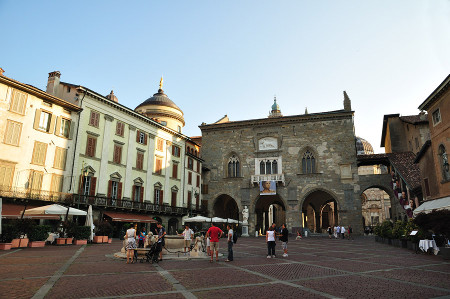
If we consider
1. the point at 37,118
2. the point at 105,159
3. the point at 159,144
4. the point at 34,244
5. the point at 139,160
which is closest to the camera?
the point at 34,244

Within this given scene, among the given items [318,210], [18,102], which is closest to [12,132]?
[18,102]

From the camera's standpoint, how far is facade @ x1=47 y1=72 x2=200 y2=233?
→ 2584 cm

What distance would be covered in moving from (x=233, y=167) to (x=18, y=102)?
25220mm

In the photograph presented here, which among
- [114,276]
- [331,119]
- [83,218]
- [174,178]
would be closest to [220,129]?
[174,178]

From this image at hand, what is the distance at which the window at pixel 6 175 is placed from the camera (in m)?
20.2

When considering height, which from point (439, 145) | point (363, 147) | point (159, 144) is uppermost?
point (363, 147)

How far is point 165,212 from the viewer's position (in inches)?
1281

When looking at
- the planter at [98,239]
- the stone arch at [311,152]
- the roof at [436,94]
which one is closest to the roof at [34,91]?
the planter at [98,239]

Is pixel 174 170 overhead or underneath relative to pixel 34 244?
overhead

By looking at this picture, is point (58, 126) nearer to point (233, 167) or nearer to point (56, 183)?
point (56, 183)

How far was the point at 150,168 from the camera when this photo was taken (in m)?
32.0

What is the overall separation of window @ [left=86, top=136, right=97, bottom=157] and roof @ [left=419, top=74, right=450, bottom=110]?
980 inches

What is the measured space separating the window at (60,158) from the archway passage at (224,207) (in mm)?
20948

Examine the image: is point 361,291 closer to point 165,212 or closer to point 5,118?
point 5,118
